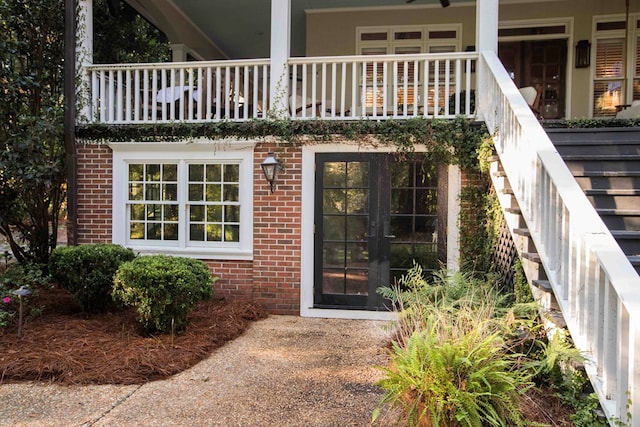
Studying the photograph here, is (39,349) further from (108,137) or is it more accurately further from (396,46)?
(396,46)

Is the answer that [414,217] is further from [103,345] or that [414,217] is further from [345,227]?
[103,345]

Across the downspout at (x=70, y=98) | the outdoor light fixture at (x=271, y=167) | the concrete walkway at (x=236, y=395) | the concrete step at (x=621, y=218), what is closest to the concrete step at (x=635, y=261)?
the concrete step at (x=621, y=218)

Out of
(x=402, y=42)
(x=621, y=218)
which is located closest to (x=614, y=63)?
(x=402, y=42)

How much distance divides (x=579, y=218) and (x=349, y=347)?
8.32 ft

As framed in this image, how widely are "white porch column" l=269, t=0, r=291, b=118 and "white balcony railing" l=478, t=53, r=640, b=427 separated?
9.41 feet

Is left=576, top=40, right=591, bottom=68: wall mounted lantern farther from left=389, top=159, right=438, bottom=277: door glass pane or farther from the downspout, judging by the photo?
the downspout

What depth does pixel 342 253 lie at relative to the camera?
18.7 ft

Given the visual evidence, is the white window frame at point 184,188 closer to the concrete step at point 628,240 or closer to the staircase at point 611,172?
the staircase at point 611,172

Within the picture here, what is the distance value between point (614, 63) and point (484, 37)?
3.63m

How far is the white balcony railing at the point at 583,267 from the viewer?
7.30ft

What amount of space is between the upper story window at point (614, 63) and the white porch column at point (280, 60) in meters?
5.49

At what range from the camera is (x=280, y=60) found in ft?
18.8

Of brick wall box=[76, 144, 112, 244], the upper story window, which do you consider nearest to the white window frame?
brick wall box=[76, 144, 112, 244]

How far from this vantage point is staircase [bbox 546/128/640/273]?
3.60 metres
